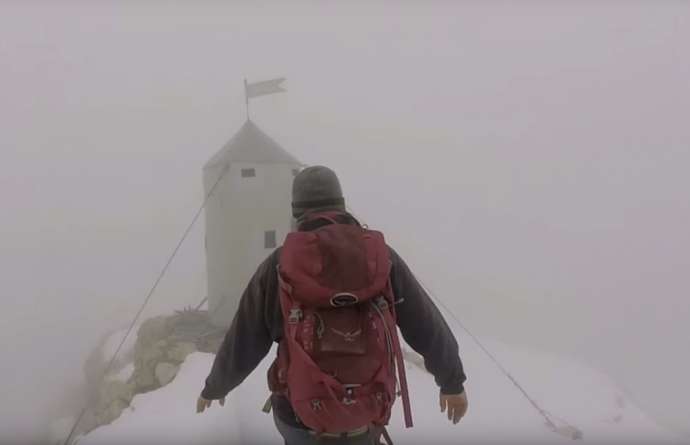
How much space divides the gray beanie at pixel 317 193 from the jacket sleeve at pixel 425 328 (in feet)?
1.63

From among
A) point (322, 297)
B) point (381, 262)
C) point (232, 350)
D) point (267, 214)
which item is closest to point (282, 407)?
point (232, 350)

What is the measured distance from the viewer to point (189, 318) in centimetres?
1239

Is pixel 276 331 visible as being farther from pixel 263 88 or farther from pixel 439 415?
pixel 263 88

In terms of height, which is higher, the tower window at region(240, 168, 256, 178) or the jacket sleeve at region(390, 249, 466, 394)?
the tower window at region(240, 168, 256, 178)

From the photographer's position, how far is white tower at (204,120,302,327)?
10.8 m

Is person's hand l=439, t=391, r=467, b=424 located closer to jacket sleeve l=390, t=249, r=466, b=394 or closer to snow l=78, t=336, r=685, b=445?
jacket sleeve l=390, t=249, r=466, b=394

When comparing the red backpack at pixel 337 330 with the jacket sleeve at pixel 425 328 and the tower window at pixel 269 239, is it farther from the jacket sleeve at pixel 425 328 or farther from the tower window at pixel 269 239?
the tower window at pixel 269 239

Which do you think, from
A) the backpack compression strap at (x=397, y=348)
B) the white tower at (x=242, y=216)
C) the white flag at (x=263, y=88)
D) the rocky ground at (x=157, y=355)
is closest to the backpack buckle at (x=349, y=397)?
the backpack compression strap at (x=397, y=348)

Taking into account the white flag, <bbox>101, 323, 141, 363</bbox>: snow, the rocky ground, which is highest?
the white flag

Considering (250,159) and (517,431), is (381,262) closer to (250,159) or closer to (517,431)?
(517,431)

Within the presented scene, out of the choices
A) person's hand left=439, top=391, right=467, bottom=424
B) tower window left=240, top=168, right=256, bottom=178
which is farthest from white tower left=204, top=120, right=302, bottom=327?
person's hand left=439, top=391, right=467, bottom=424

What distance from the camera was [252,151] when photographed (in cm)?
1123

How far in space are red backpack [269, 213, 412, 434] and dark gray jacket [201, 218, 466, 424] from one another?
286 mm

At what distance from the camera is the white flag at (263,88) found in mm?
12875
